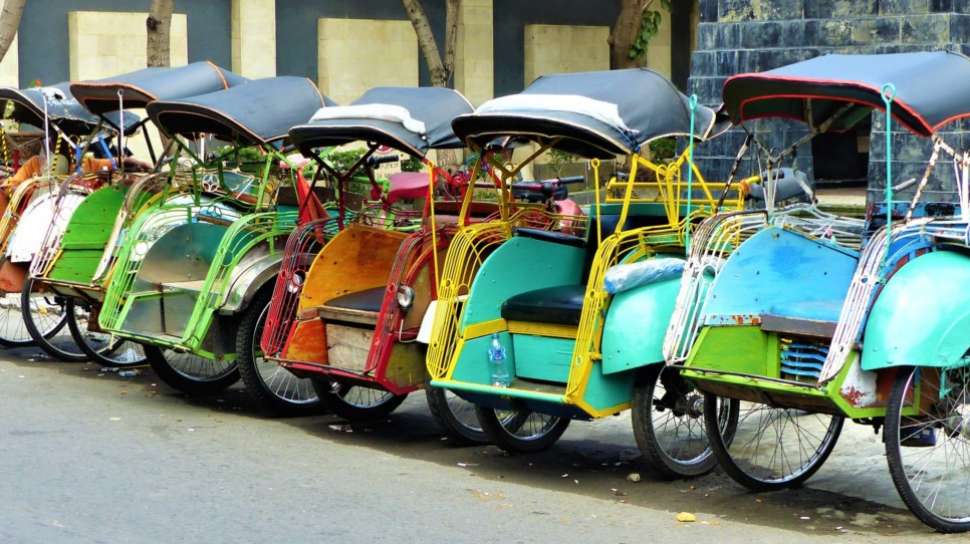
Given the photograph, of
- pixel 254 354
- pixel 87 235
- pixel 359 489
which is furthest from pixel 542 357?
pixel 87 235

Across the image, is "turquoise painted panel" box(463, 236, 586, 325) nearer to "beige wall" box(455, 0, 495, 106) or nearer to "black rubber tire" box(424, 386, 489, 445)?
"black rubber tire" box(424, 386, 489, 445)

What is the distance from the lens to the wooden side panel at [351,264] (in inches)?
352

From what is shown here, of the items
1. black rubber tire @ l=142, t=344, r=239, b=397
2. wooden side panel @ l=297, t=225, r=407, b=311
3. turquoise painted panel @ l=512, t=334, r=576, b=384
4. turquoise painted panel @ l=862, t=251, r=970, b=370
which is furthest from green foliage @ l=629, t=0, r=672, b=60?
turquoise painted panel @ l=862, t=251, r=970, b=370

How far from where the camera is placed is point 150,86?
36.2 ft

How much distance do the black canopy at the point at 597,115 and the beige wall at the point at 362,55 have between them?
14.9m

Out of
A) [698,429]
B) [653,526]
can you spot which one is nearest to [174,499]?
[653,526]

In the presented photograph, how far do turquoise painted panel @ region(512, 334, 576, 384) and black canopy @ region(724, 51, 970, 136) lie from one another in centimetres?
157

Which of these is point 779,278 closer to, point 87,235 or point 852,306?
point 852,306

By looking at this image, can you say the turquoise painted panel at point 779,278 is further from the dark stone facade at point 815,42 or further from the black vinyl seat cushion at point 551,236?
the dark stone facade at point 815,42

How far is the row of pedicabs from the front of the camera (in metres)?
6.73

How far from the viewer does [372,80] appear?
2333 centimetres

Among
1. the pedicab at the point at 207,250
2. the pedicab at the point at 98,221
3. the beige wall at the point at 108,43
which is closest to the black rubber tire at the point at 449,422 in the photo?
the pedicab at the point at 207,250

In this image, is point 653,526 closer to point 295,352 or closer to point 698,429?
point 698,429

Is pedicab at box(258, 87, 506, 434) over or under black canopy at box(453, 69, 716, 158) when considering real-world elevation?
under
